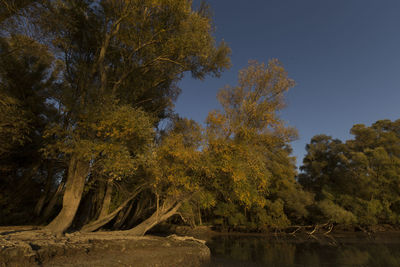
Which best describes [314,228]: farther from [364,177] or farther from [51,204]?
[51,204]

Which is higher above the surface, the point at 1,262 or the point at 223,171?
the point at 223,171

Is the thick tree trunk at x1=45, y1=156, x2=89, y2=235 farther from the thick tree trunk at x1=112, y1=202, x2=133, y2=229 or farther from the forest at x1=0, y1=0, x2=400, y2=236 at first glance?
the thick tree trunk at x1=112, y1=202, x2=133, y2=229

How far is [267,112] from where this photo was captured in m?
17.7

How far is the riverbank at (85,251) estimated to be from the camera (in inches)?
316

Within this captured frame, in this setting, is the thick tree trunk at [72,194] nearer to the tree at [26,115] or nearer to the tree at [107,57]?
the tree at [107,57]

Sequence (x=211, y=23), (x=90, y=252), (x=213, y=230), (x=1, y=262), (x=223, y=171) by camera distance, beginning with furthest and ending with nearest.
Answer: (x=213, y=230), (x=211, y=23), (x=223, y=171), (x=90, y=252), (x=1, y=262)

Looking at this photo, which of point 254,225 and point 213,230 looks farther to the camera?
point 213,230

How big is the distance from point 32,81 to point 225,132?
15199 mm

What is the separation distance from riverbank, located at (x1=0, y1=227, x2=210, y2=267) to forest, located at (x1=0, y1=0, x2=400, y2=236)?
2.79 metres

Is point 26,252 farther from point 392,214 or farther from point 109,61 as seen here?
point 392,214

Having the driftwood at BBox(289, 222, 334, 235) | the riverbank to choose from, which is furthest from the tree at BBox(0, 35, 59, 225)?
the driftwood at BBox(289, 222, 334, 235)

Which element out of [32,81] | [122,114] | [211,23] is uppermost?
[211,23]

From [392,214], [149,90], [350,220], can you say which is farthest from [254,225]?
[149,90]

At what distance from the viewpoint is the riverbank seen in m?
8.03
